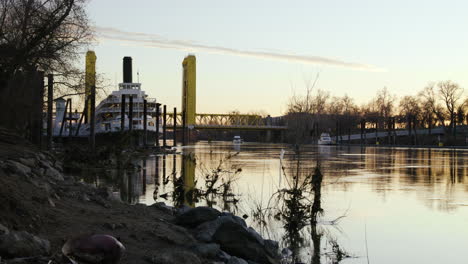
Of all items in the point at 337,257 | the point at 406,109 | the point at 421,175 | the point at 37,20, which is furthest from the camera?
the point at 406,109

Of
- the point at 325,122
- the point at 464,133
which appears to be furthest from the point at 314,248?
the point at 325,122

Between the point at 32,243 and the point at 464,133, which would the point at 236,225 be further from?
the point at 464,133

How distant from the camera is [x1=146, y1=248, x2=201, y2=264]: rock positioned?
7.10 m

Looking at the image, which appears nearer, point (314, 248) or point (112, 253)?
point (112, 253)

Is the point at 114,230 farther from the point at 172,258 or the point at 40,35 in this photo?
the point at 40,35

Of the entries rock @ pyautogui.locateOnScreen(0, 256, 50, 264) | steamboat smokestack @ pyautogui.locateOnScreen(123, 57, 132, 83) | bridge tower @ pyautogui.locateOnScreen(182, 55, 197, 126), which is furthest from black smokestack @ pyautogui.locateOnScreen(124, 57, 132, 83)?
rock @ pyautogui.locateOnScreen(0, 256, 50, 264)

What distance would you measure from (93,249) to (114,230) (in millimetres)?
2519

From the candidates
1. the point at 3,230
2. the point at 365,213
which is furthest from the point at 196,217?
the point at 365,213

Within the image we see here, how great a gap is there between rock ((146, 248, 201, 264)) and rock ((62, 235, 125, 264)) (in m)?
0.97

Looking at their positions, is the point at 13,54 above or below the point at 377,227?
above

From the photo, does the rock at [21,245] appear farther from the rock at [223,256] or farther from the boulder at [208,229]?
the boulder at [208,229]

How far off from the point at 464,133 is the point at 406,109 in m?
30.4

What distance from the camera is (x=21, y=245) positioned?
241 inches

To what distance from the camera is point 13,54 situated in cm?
2422
